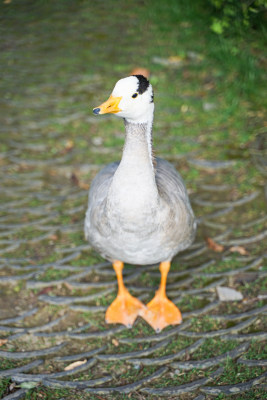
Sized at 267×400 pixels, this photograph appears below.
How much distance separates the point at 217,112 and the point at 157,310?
3743mm

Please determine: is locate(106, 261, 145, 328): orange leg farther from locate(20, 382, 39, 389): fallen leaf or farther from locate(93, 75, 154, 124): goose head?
locate(93, 75, 154, 124): goose head

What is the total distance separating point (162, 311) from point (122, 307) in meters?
0.36

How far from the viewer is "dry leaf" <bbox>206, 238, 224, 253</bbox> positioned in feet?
15.0

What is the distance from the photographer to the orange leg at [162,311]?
12.6ft

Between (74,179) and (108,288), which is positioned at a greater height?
(74,179)

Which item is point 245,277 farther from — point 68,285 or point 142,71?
point 142,71

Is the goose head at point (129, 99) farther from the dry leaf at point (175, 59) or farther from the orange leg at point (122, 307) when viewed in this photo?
the dry leaf at point (175, 59)

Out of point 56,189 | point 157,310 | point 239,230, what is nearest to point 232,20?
point 239,230

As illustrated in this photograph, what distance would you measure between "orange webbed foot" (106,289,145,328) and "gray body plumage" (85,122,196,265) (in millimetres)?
486

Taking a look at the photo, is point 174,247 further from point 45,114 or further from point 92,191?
point 45,114

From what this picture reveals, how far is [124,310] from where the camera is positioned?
12.7 ft

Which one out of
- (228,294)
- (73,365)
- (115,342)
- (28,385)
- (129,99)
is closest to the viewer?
(129,99)

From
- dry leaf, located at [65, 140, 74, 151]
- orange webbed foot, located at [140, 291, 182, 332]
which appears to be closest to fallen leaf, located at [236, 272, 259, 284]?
orange webbed foot, located at [140, 291, 182, 332]

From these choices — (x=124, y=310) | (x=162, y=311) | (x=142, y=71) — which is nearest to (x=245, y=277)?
(x=162, y=311)
